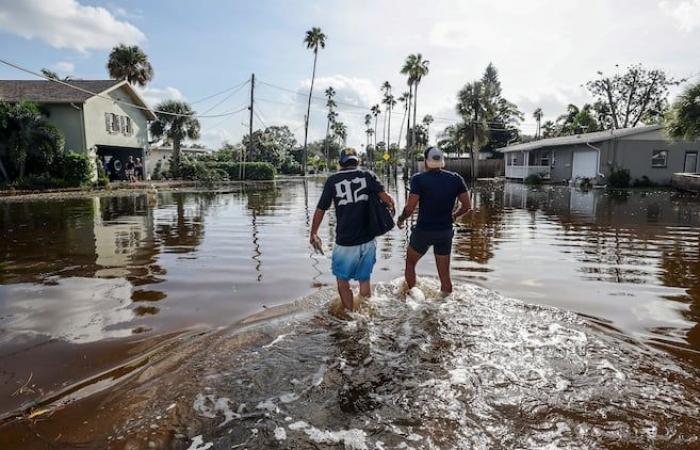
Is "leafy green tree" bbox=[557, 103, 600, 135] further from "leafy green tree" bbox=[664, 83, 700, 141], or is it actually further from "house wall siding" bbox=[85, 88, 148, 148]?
"house wall siding" bbox=[85, 88, 148, 148]

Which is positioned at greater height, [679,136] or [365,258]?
[679,136]

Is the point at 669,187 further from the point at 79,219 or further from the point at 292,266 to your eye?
the point at 79,219

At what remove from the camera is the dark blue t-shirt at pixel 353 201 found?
15.6 ft

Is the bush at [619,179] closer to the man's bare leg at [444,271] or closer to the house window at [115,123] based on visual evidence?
the man's bare leg at [444,271]

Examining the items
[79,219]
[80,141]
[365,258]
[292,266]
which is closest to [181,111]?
[80,141]

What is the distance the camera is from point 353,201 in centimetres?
479

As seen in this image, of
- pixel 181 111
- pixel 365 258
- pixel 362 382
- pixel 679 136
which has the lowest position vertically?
pixel 362 382

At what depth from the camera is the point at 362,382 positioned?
11.3 ft

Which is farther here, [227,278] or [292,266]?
[292,266]

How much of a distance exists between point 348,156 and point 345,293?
4.97ft

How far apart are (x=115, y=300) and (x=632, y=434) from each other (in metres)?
5.52

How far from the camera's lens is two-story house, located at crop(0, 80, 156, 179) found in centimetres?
2698

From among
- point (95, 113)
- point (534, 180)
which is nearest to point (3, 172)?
point (95, 113)

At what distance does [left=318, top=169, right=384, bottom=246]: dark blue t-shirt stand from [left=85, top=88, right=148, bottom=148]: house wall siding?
2802 cm
